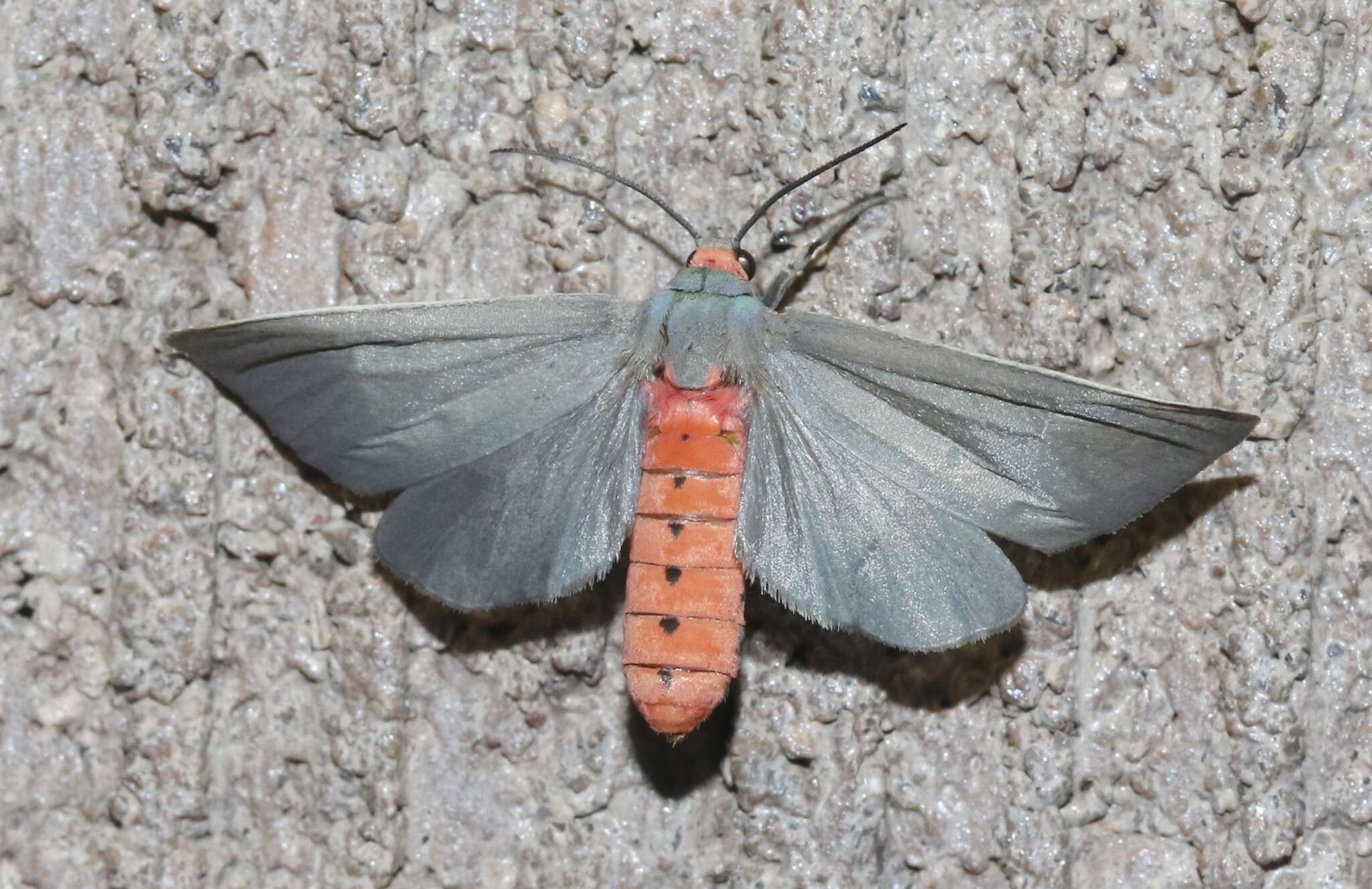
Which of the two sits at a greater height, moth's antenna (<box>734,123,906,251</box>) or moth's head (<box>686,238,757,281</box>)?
moth's antenna (<box>734,123,906,251</box>)

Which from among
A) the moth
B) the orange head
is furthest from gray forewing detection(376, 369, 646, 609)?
the orange head

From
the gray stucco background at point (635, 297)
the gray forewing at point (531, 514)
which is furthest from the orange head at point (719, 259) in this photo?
the gray forewing at point (531, 514)

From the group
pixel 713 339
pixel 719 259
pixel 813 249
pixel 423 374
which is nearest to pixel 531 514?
pixel 423 374

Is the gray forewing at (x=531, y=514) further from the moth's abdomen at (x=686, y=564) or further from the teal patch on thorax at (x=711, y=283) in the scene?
the teal patch on thorax at (x=711, y=283)

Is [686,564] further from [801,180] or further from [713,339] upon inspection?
[801,180]

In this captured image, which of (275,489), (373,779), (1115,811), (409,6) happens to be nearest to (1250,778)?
(1115,811)

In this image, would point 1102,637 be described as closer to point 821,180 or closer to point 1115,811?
point 1115,811

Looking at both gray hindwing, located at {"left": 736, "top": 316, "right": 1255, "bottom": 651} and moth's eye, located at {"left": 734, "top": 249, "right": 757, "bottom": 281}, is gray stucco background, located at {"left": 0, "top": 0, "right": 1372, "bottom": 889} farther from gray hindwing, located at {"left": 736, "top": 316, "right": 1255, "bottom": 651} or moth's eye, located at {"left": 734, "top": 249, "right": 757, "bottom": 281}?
gray hindwing, located at {"left": 736, "top": 316, "right": 1255, "bottom": 651}

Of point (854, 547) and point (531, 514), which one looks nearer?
point (854, 547)
